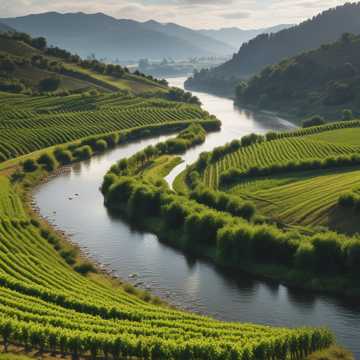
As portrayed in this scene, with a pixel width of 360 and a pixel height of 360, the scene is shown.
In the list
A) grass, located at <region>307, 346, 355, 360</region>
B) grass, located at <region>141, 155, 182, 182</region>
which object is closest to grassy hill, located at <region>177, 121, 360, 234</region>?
grass, located at <region>141, 155, 182, 182</region>

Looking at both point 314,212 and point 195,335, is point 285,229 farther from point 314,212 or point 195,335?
point 195,335

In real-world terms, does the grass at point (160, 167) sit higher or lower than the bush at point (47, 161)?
higher

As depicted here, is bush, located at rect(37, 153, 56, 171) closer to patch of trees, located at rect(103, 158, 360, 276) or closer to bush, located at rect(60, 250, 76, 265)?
patch of trees, located at rect(103, 158, 360, 276)

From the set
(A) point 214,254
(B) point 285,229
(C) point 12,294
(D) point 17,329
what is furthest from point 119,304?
(B) point 285,229

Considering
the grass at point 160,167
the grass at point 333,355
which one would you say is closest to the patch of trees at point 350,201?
the grass at point 333,355

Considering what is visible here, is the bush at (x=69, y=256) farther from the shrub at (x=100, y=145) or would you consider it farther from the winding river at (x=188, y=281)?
the shrub at (x=100, y=145)

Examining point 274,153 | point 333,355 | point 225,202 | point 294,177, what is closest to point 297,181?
point 294,177
